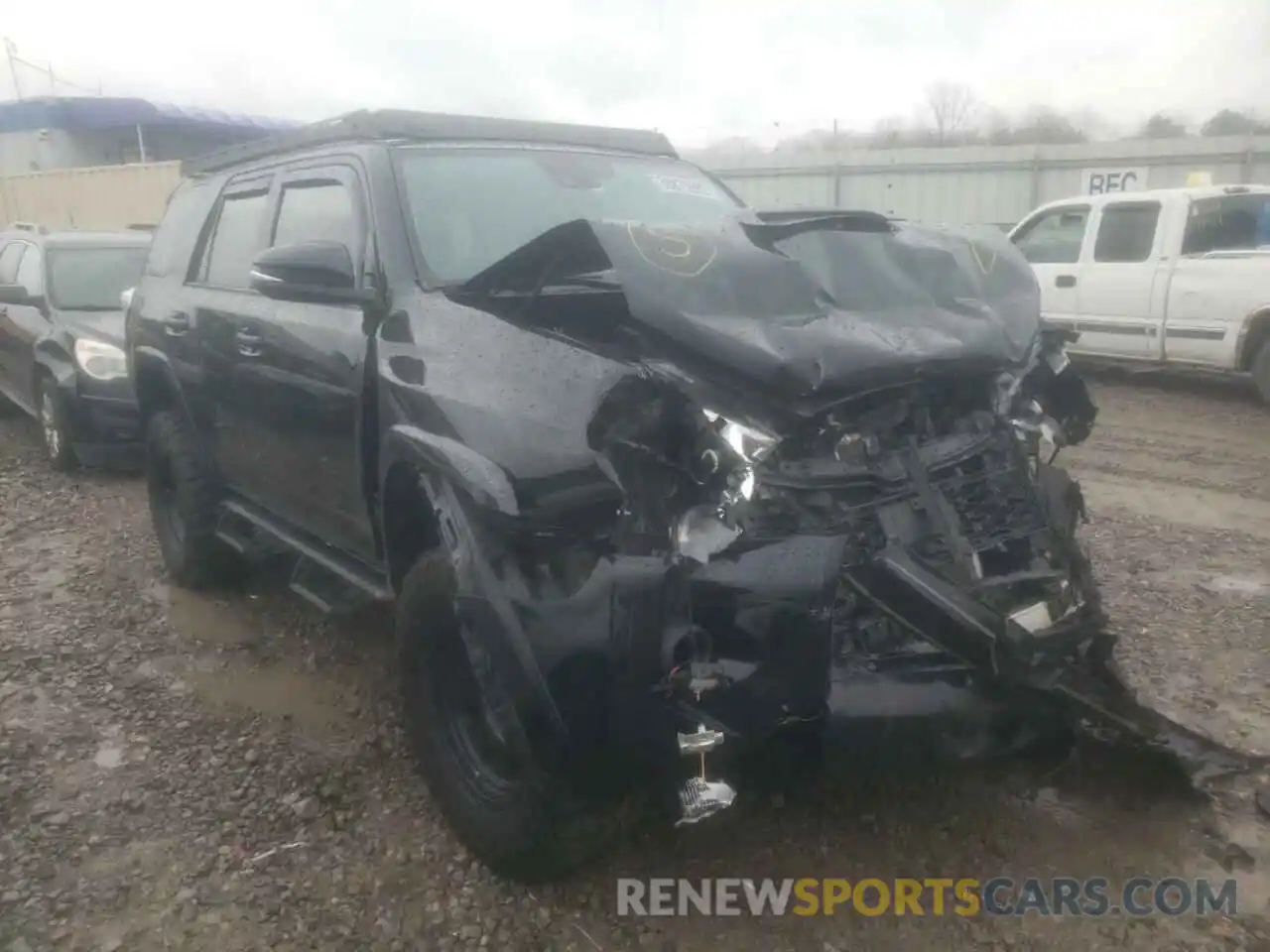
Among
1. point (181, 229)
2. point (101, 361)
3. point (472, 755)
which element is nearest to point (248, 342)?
point (181, 229)


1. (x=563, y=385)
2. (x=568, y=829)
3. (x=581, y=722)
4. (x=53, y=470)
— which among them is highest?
(x=563, y=385)

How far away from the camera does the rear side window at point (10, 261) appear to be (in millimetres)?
8188

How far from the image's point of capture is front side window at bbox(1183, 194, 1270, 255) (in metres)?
8.64

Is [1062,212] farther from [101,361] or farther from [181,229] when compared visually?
[101,361]

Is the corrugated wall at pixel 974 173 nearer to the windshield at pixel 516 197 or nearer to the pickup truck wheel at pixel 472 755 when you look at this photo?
the windshield at pixel 516 197

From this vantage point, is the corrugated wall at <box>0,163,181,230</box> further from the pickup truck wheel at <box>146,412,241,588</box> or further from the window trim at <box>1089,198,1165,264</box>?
the window trim at <box>1089,198,1165,264</box>

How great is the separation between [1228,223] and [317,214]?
786 cm

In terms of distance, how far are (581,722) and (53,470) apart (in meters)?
6.26

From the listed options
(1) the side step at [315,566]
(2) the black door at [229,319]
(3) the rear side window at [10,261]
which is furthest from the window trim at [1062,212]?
(3) the rear side window at [10,261]

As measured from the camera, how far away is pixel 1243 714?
3.48 meters

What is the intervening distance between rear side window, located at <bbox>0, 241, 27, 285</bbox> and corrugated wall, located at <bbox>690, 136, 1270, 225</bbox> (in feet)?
31.0

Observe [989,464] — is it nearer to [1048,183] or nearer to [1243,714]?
[1243,714]

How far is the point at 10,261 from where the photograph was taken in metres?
8.34

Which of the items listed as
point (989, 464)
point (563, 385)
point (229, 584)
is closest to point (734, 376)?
point (563, 385)
